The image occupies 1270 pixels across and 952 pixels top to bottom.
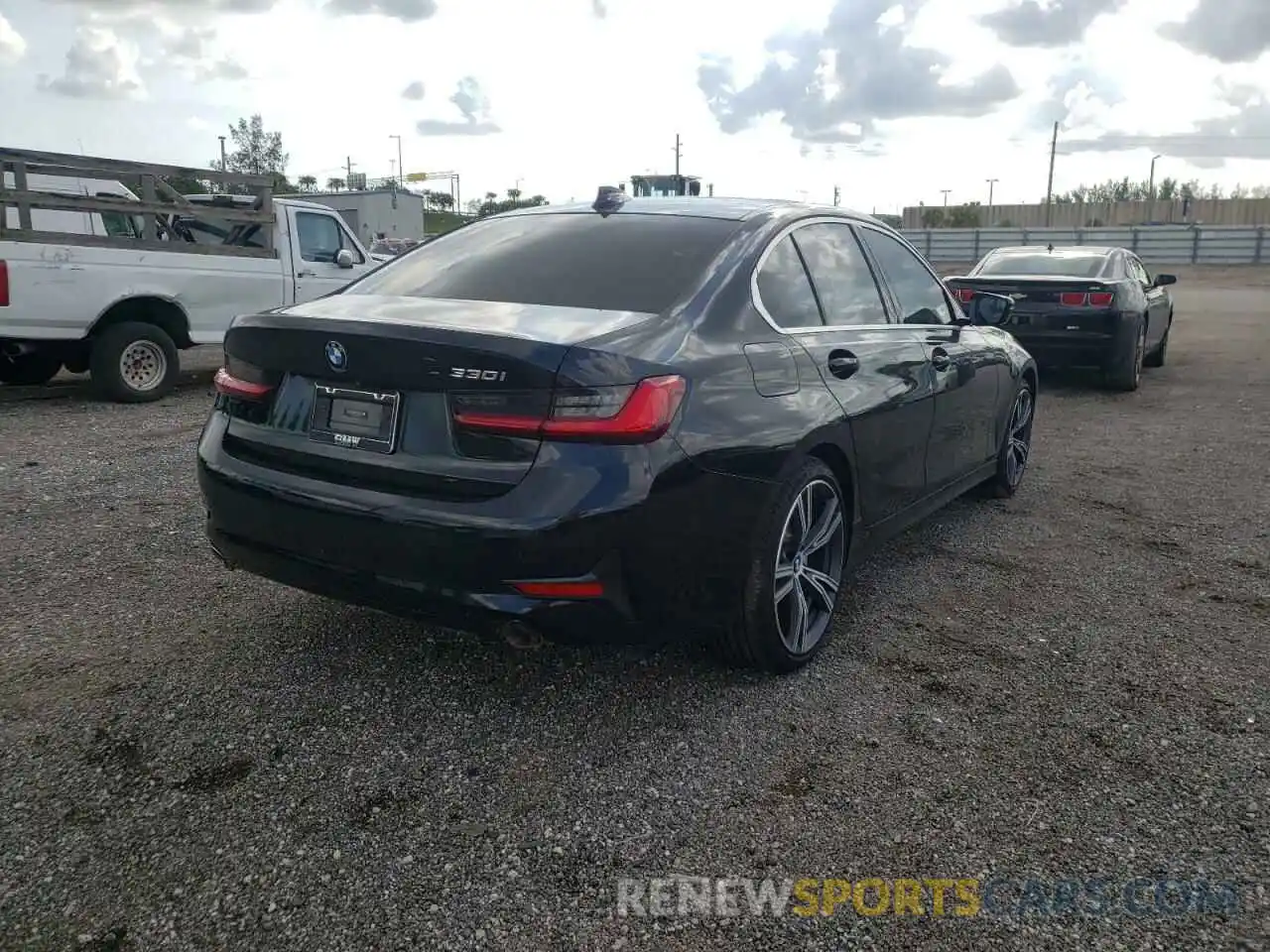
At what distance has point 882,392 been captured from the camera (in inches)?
155

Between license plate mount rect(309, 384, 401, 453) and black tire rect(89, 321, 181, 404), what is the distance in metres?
6.66

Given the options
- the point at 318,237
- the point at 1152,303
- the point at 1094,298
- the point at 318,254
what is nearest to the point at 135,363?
the point at 318,254

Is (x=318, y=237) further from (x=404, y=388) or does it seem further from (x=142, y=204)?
(x=404, y=388)

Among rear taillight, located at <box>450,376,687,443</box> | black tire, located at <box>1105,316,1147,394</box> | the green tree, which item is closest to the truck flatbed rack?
rear taillight, located at <box>450,376,687,443</box>

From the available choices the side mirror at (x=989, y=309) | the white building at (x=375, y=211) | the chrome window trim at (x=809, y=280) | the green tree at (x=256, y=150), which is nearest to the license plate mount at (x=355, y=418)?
the chrome window trim at (x=809, y=280)

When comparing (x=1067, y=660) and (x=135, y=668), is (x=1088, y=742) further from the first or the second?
(x=135, y=668)

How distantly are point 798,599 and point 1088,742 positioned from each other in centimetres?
98

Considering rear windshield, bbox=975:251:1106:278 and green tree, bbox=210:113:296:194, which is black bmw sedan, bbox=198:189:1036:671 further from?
green tree, bbox=210:113:296:194

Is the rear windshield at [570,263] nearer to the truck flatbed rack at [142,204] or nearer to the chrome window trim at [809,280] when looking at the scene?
the chrome window trim at [809,280]

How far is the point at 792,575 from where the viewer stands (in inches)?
136

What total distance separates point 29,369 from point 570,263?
8065 millimetres

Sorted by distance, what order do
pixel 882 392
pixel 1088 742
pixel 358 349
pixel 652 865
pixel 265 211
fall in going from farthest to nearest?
pixel 265 211 < pixel 882 392 < pixel 1088 742 < pixel 358 349 < pixel 652 865

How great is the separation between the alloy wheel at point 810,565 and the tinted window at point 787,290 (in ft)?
1.93

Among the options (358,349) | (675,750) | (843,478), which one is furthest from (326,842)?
(843,478)
